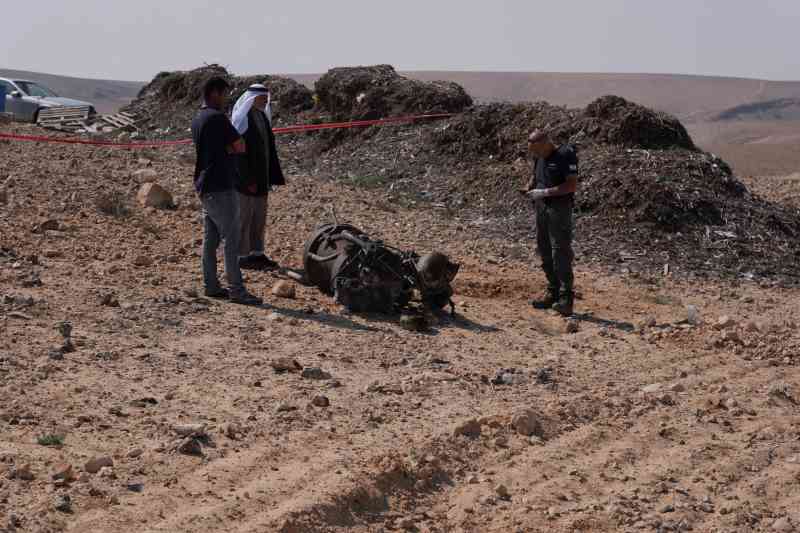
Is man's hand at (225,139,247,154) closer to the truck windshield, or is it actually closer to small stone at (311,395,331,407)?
small stone at (311,395,331,407)

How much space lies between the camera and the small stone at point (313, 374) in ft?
24.0

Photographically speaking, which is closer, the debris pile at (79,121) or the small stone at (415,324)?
the small stone at (415,324)

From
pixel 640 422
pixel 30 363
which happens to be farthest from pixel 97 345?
pixel 640 422

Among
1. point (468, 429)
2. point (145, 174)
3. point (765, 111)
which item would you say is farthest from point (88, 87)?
point (468, 429)

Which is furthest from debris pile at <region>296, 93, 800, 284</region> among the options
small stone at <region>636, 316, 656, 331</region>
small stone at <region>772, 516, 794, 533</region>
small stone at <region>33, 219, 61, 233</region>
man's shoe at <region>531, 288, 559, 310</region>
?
small stone at <region>772, 516, 794, 533</region>

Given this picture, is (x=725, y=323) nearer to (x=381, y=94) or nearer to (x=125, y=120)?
(x=381, y=94)

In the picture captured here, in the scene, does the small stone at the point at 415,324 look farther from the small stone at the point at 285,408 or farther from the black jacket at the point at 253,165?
the small stone at the point at 285,408

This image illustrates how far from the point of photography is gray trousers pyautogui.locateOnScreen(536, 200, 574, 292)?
9.31 meters

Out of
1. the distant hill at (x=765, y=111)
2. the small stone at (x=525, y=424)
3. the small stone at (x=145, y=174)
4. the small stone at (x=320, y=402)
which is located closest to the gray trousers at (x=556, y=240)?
the small stone at (x=525, y=424)

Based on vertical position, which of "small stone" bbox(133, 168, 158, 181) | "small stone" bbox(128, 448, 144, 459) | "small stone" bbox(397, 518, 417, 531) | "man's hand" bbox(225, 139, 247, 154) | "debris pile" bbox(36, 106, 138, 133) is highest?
"man's hand" bbox(225, 139, 247, 154)

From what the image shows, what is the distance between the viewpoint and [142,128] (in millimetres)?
23844

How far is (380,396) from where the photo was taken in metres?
7.08

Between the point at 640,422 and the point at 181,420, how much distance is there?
2.69 metres

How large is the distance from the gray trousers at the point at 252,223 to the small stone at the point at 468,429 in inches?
154
